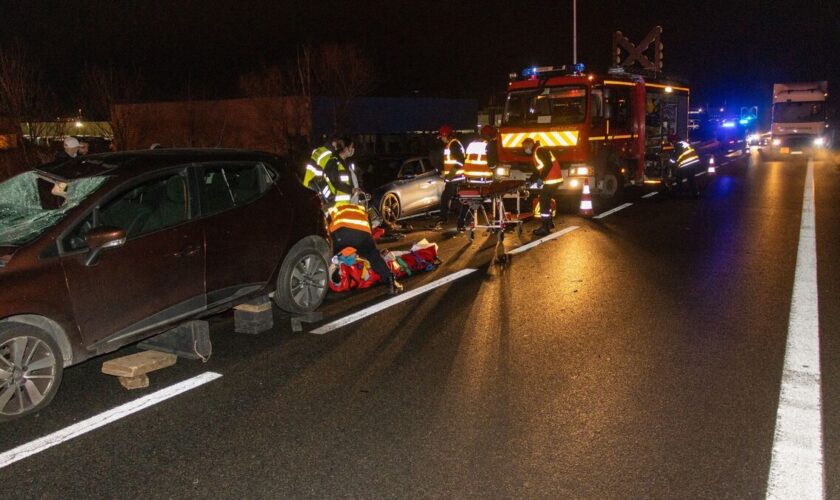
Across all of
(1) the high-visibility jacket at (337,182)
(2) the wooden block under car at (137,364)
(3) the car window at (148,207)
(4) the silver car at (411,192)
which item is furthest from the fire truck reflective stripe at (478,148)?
(2) the wooden block under car at (137,364)

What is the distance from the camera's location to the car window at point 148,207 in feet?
17.8

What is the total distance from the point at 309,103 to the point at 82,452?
3016cm

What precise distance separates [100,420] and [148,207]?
1834 mm

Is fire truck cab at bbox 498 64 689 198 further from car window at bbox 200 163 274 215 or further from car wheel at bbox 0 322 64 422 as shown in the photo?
car wheel at bbox 0 322 64 422

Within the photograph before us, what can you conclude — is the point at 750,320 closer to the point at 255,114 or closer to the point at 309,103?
the point at 309,103

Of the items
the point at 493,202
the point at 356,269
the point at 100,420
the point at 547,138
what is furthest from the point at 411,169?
the point at 100,420

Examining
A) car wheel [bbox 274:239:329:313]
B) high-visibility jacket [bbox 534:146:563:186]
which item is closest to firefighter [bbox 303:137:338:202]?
car wheel [bbox 274:239:329:313]

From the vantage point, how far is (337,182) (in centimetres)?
820

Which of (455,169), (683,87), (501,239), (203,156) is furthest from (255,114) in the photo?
(203,156)

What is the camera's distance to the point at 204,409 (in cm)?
477

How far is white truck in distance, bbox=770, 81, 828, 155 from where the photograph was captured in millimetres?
30969

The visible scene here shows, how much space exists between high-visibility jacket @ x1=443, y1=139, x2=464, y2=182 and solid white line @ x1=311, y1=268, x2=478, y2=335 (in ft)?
11.8

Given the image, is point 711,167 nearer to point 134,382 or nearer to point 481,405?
point 481,405

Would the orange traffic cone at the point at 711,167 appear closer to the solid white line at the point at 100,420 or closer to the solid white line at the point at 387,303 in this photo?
the solid white line at the point at 387,303
